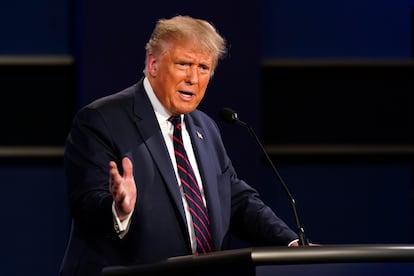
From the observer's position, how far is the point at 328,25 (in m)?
4.30

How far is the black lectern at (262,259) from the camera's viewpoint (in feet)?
7.24

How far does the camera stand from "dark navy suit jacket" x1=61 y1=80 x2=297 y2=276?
2.75 meters

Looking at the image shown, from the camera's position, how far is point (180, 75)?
9.65ft

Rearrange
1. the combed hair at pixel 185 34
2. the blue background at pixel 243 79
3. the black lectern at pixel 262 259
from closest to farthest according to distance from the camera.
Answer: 1. the black lectern at pixel 262 259
2. the combed hair at pixel 185 34
3. the blue background at pixel 243 79

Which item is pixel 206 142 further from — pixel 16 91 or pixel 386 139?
pixel 386 139

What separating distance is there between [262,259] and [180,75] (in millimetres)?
898

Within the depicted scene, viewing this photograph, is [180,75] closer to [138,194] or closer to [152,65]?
[152,65]

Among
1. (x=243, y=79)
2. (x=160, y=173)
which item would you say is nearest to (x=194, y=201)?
(x=160, y=173)

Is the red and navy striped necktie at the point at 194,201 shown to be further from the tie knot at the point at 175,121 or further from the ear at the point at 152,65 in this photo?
the ear at the point at 152,65

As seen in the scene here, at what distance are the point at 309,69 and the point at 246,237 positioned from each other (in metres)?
1.41

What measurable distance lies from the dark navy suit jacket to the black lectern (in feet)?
1.26

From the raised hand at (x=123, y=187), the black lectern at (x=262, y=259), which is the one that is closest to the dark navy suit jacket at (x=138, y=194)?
the raised hand at (x=123, y=187)

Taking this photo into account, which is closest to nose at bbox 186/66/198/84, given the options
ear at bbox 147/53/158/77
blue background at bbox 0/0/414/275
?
ear at bbox 147/53/158/77

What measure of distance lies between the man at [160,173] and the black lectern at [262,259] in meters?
0.34
